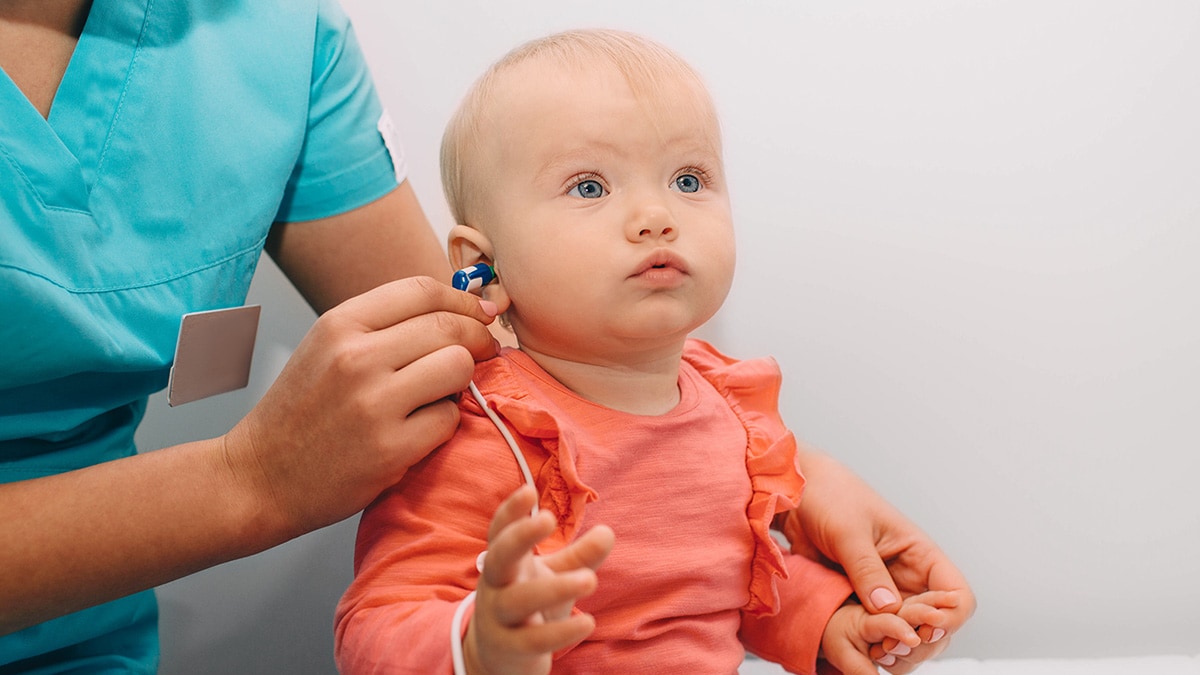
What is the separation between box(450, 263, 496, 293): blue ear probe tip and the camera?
0.77m

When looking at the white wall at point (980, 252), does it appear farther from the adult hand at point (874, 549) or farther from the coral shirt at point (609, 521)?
the coral shirt at point (609, 521)

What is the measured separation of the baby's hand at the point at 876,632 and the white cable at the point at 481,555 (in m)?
0.35

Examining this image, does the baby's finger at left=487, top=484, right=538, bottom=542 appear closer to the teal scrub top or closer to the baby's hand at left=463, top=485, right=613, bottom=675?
the baby's hand at left=463, top=485, right=613, bottom=675

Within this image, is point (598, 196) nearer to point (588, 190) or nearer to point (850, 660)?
point (588, 190)

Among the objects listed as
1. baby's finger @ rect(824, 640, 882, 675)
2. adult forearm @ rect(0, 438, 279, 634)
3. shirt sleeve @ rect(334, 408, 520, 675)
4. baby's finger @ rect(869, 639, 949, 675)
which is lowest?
adult forearm @ rect(0, 438, 279, 634)

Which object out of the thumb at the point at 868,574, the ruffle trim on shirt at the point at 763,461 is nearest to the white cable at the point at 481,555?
the ruffle trim on shirt at the point at 763,461

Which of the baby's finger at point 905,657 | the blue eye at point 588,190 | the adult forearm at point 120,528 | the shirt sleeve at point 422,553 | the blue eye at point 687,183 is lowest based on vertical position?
the adult forearm at point 120,528

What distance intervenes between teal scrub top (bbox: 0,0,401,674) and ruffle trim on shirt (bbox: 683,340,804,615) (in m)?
0.46

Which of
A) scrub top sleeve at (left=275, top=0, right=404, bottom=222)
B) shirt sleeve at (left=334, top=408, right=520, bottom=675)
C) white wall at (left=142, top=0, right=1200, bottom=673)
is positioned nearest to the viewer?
shirt sleeve at (left=334, top=408, right=520, bottom=675)

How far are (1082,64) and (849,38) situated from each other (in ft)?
0.87

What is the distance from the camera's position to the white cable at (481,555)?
0.60 m

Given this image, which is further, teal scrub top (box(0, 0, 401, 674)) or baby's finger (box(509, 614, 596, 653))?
teal scrub top (box(0, 0, 401, 674))

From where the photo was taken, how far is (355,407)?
0.69 metres

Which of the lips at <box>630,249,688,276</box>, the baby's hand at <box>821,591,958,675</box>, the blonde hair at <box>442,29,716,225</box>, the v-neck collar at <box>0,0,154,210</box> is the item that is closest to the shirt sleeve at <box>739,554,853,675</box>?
the baby's hand at <box>821,591,958,675</box>
